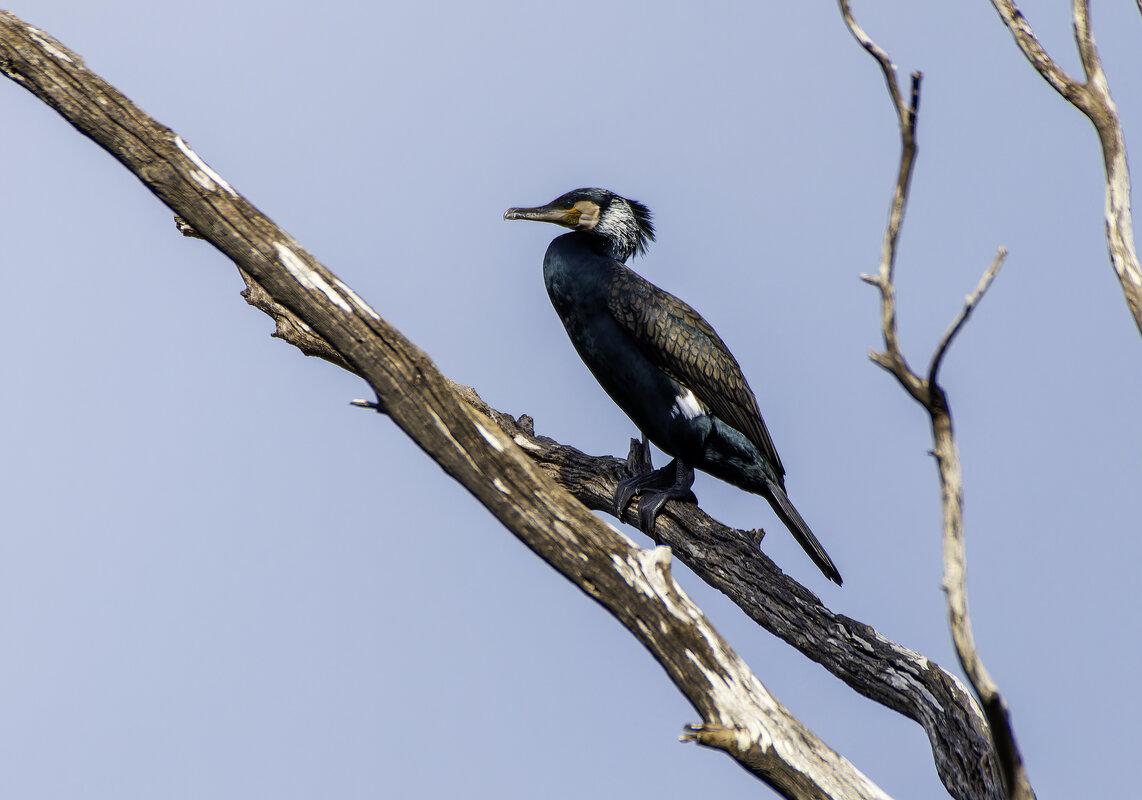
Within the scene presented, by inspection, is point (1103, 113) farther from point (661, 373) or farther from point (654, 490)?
point (654, 490)

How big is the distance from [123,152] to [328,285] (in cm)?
81

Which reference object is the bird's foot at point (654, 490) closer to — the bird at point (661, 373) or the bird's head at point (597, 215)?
the bird at point (661, 373)

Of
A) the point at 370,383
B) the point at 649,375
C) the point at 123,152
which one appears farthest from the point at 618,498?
the point at 123,152

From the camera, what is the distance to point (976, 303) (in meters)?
2.06

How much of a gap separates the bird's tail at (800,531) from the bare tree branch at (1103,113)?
135 cm

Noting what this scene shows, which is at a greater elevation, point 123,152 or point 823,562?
point 823,562

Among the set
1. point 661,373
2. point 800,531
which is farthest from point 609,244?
point 800,531

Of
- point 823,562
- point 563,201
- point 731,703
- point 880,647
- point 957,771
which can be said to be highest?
point 563,201

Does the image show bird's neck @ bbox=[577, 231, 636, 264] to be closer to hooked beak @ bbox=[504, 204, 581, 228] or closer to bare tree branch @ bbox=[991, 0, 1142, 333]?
hooked beak @ bbox=[504, 204, 581, 228]

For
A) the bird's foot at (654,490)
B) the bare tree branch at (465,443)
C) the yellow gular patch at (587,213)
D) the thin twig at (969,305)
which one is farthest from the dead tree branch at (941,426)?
the yellow gular patch at (587,213)

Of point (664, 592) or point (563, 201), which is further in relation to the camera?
point (563, 201)

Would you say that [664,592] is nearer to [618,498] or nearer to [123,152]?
[618,498]

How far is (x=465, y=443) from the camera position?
3.01 meters

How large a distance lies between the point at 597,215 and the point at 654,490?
118 cm
